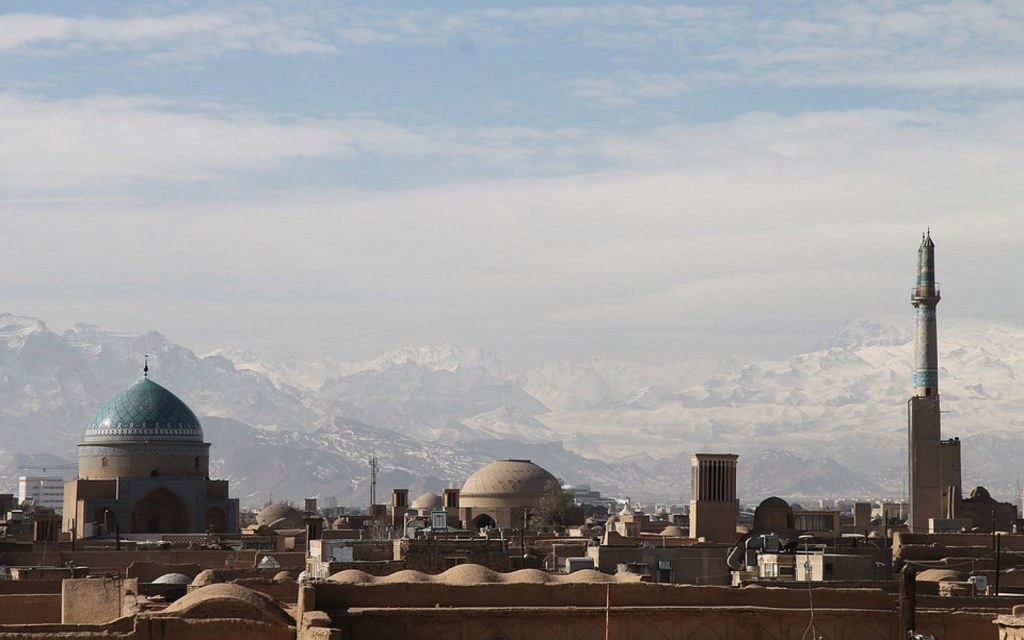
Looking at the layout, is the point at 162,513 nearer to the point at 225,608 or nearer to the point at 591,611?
the point at 225,608

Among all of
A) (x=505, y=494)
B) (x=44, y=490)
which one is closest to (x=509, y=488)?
(x=505, y=494)

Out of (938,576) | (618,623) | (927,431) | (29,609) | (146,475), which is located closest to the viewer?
(618,623)

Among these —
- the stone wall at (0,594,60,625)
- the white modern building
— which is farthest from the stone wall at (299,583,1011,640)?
the white modern building

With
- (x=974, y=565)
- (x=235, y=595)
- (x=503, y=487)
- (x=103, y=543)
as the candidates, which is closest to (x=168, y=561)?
(x=103, y=543)

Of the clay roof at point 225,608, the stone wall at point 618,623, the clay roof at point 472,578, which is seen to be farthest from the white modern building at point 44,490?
the stone wall at point 618,623

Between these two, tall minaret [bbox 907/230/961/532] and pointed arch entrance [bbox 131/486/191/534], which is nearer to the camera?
pointed arch entrance [bbox 131/486/191/534]

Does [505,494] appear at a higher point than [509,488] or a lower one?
lower

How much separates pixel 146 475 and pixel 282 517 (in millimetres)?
11822

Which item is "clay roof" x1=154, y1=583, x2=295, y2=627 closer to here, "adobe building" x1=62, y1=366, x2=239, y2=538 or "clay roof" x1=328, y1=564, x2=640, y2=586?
"clay roof" x1=328, y1=564, x2=640, y2=586

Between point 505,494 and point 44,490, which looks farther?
point 44,490

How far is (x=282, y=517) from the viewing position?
62625mm

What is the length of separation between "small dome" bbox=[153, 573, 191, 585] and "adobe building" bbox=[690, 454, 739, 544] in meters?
16.0

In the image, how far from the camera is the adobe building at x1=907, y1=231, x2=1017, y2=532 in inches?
2174

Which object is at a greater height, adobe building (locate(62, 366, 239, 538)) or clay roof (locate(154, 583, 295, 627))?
adobe building (locate(62, 366, 239, 538))
